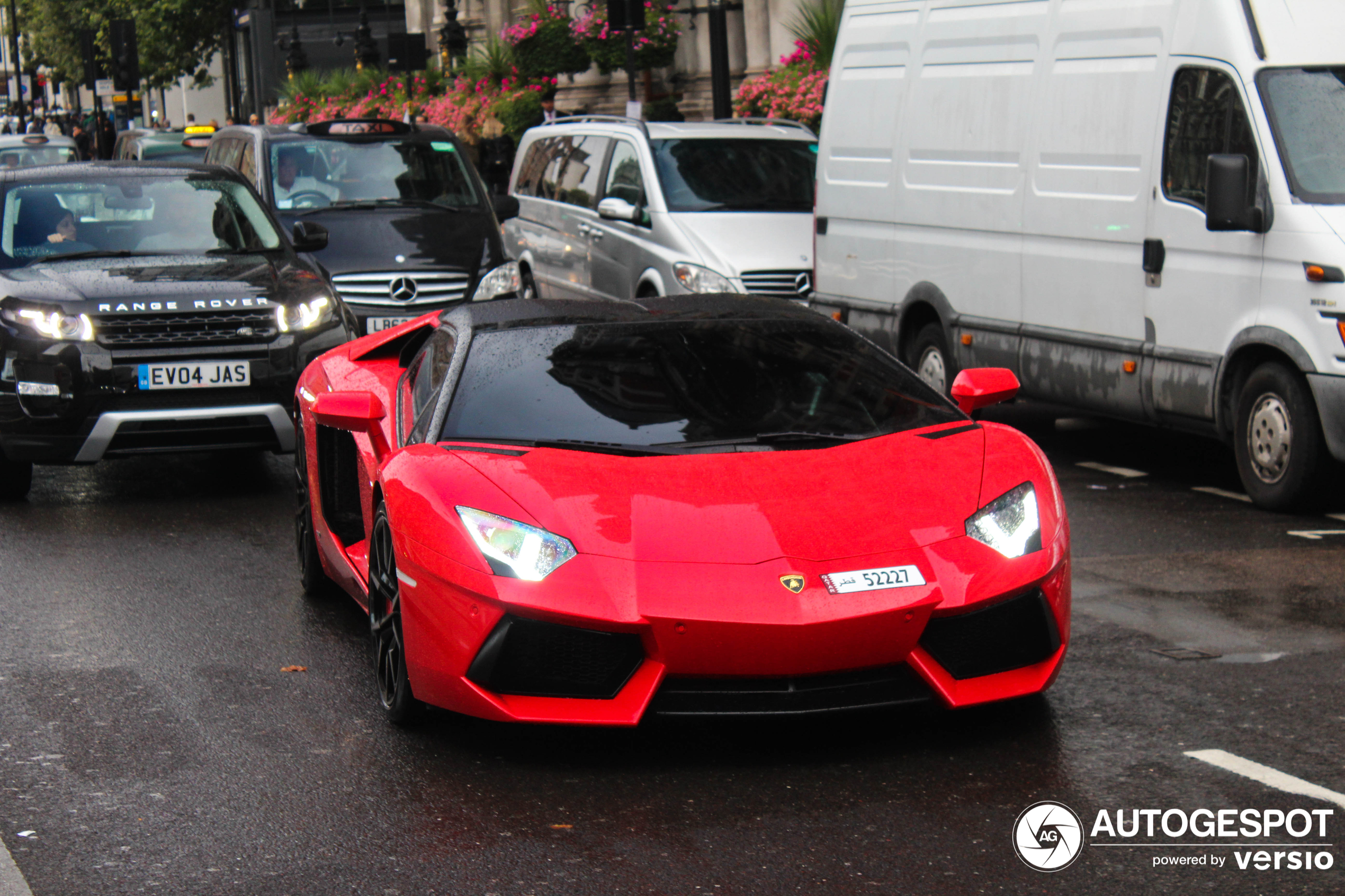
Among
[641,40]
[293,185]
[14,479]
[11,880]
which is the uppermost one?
[641,40]

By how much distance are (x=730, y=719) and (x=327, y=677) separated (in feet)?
6.05

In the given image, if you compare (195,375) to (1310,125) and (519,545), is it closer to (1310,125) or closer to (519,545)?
(519,545)

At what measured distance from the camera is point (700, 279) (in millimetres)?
13406

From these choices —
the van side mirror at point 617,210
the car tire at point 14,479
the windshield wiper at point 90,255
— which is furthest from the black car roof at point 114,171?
the van side mirror at point 617,210

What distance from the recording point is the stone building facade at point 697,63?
102 feet

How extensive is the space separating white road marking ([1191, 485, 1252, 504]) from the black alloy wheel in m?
4.68

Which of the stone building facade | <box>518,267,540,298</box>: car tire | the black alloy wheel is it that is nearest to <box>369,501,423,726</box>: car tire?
the black alloy wheel

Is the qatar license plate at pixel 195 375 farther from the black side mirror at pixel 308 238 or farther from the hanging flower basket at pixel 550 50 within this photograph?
the hanging flower basket at pixel 550 50

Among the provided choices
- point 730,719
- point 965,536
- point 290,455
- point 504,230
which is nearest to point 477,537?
point 730,719

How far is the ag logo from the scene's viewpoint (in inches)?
167

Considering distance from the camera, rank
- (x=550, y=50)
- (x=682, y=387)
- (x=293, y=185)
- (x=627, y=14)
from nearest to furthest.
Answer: (x=682, y=387) < (x=293, y=185) < (x=627, y=14) < (x=550, y=50)

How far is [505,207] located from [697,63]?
821 inches

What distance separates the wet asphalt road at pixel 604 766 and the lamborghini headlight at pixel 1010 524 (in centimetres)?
55

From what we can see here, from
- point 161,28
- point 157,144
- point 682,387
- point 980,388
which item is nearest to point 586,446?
point 682,387
